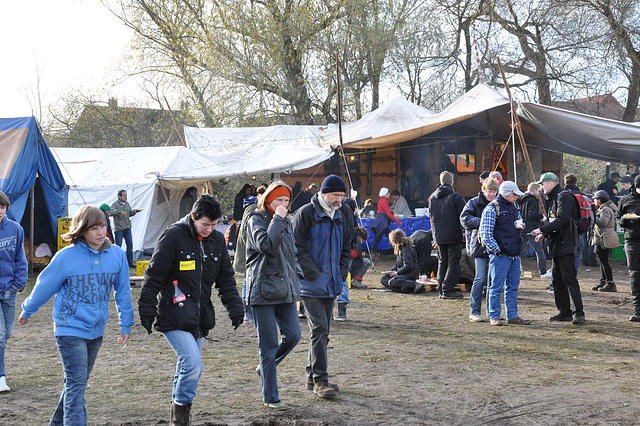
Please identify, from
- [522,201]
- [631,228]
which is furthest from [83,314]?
[522,201]

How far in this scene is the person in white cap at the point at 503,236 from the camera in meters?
7.77

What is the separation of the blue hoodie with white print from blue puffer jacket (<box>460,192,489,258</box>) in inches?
215

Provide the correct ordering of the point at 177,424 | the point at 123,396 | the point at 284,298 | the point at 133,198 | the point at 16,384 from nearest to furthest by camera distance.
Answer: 1. the point at 177,424
2. the point at 284,298
3. the point at 123,396
4. the point at 16,384
5. the point at 133,198

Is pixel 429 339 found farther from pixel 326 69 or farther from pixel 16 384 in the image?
pixel 326 69

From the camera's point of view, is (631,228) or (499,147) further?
(499,147)

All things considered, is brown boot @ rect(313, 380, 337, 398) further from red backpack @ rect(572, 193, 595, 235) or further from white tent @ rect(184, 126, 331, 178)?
white tent @ rect(184, 126, 331, 178)

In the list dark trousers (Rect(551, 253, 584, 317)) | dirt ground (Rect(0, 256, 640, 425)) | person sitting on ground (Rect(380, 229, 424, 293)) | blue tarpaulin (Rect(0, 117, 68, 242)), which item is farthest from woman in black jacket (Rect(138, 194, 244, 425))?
blue tarpaulin (Rect(0, 117, 68, 242))

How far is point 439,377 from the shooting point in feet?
18.8

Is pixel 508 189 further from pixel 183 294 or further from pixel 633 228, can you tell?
pixel 183 294

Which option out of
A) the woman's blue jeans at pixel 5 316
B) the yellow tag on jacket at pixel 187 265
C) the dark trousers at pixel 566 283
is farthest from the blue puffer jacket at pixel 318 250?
the dark trousers at pixel 566 283

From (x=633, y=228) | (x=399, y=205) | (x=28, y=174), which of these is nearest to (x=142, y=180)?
(x=28, y=174)

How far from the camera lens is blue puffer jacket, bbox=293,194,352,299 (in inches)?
199

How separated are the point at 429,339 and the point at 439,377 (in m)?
1.68

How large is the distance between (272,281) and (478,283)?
446 cm
